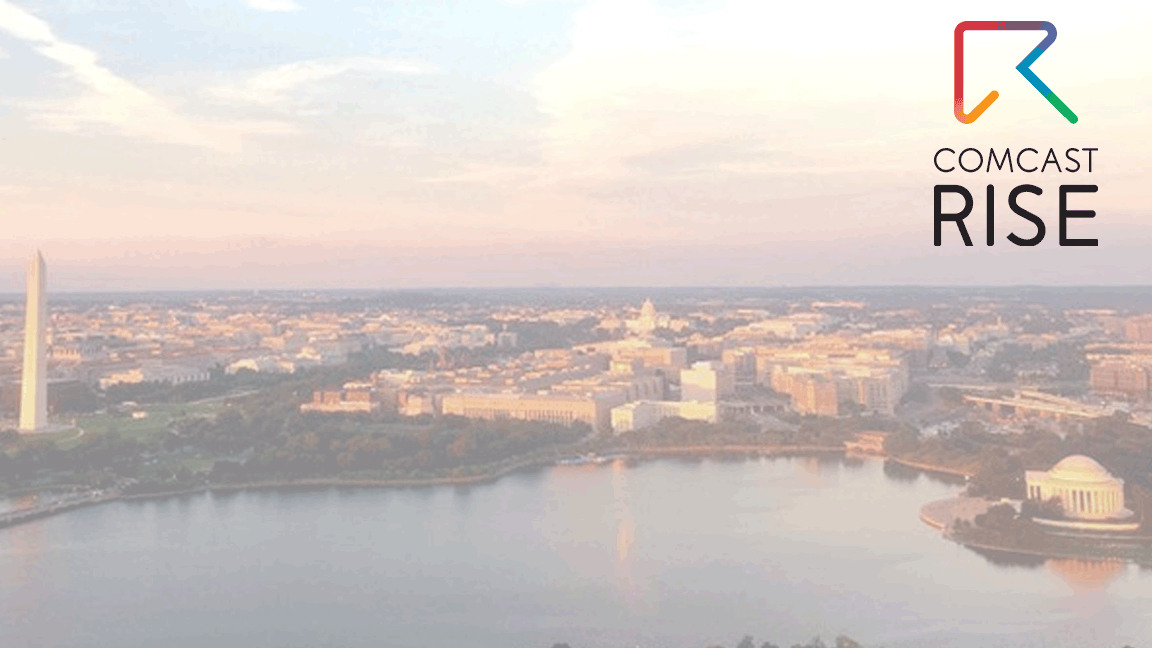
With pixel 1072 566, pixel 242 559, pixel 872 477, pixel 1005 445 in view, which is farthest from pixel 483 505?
pixel 1005 445

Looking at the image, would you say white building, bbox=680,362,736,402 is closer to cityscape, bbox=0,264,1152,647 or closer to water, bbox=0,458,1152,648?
cityscape, bbox=0,264,1152,647

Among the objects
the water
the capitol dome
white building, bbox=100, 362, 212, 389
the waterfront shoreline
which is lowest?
the water

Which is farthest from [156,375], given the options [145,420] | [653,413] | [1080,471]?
[1080,471]

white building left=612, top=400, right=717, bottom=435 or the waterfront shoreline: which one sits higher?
white building left=612, top=400, right=717, bottom=435

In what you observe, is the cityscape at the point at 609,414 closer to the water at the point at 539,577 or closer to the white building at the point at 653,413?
the white building at the point at 653,413

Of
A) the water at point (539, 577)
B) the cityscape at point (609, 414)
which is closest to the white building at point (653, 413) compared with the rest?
the cityscape at point (609, 414)

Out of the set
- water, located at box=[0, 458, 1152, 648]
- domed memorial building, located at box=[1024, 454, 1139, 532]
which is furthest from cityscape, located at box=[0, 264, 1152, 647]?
water, located at box=[0, 458, 1152, 648]

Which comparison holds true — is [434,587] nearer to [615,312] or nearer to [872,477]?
[872,477]
